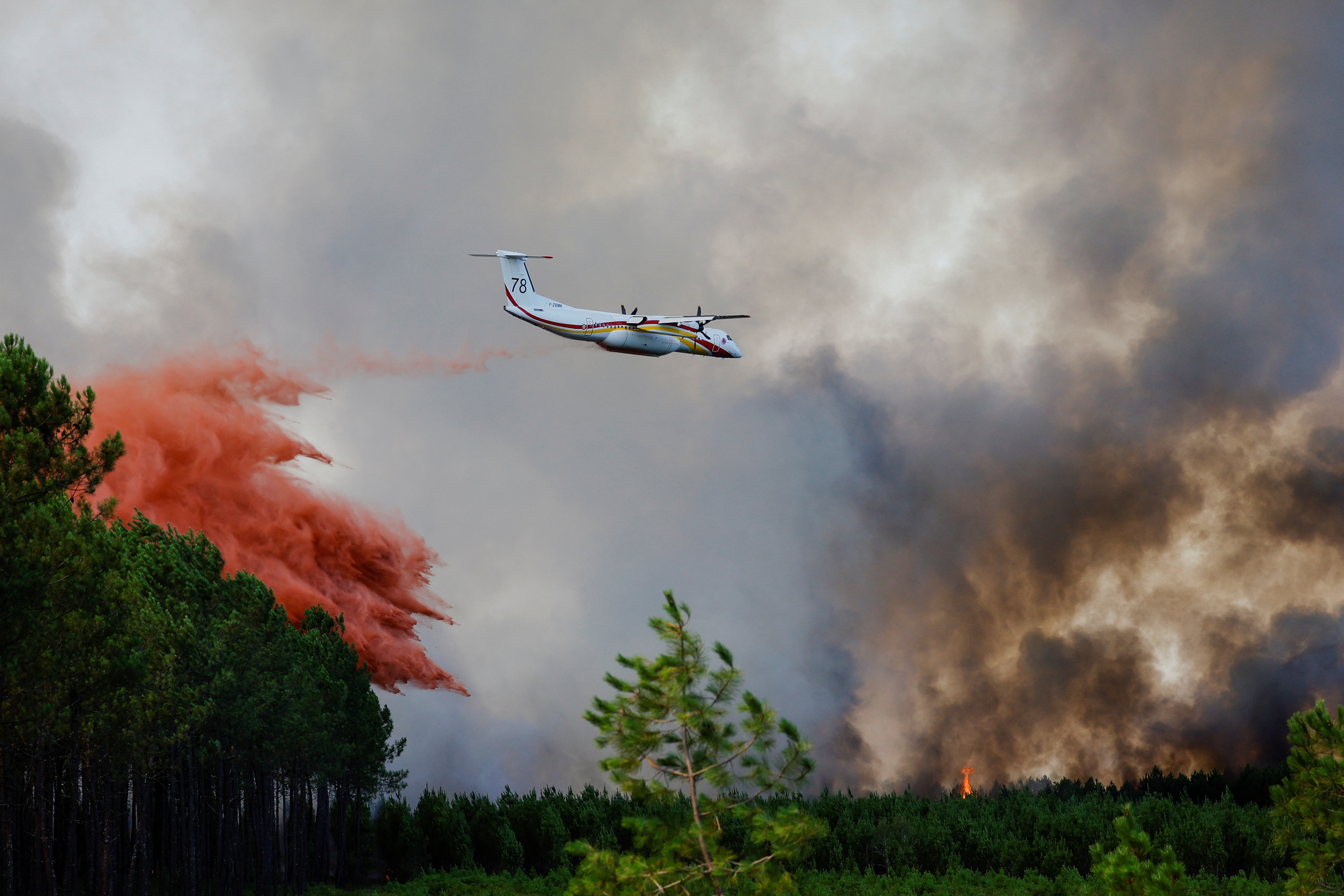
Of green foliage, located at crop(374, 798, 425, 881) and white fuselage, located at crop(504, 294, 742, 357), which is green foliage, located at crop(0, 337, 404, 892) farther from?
white fuselage, located at crop(504, 294, 742, 357)

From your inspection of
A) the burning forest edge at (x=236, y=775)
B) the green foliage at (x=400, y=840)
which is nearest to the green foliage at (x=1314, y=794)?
the burning forest edge at (x=236, y=775)

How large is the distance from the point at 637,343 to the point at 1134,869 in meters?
47.8

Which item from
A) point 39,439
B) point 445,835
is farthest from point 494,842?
point 39,439

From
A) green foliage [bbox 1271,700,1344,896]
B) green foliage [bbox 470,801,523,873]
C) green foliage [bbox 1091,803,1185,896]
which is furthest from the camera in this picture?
green foliage [bbox 470,801,523,873]

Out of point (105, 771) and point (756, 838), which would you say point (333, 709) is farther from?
point (756, 838)

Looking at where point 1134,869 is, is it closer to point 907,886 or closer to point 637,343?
point 907,886

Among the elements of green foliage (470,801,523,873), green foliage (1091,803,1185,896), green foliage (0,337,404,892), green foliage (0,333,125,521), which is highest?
green foliage (0,333,125,521)

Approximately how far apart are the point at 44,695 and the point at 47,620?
270 cm

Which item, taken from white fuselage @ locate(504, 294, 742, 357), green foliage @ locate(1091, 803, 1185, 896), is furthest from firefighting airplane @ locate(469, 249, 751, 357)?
green foliage @ locate(1091, 803, 1185, 896)

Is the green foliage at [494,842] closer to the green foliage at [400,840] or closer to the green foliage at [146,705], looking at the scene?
the green foliage at [400,840]

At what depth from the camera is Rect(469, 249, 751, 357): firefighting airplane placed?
6088 centimetres

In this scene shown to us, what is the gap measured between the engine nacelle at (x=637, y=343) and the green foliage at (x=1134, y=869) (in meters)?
46.9

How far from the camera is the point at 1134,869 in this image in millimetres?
16500

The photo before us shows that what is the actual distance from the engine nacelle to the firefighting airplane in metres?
0.03
